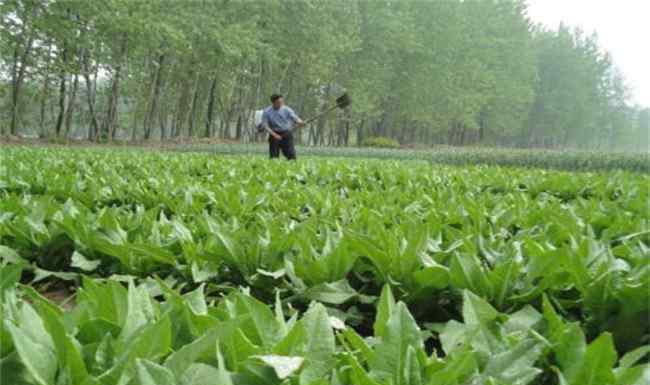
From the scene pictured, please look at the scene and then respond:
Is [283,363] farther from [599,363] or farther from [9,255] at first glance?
[9,255]

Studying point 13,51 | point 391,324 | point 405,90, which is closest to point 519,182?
point 391,324

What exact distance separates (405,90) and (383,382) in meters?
38.6

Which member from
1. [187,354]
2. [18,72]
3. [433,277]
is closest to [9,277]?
[187,354]

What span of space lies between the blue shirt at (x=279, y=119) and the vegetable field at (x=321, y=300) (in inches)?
301

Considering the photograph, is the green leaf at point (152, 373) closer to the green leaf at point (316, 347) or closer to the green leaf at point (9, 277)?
the green leaf at point (316, 347)

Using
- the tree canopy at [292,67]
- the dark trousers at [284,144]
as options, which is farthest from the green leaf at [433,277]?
the tree canopy at [292,67]

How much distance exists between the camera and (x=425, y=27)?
127ft

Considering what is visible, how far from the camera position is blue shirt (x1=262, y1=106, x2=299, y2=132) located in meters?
10.6

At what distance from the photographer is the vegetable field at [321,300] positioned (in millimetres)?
912

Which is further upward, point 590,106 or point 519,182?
point 590,106

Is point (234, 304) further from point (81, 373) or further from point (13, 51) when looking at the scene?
point (13, 51)

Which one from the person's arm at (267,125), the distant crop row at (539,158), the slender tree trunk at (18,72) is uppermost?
the slender tree trunk at (18,72)

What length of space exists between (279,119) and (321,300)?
9339mm

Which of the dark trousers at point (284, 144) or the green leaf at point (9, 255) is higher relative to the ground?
the dark trousers at point (284, 144)
